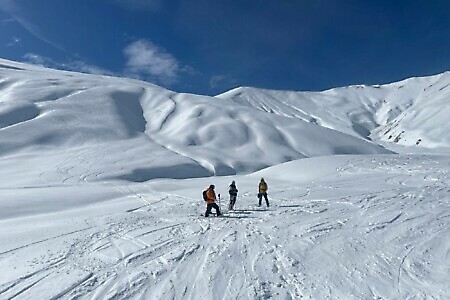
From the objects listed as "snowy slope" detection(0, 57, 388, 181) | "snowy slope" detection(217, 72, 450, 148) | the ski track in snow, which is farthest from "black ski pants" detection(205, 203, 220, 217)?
"snowy slope" detection(217, 72, 450, 148)

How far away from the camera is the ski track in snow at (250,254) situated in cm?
762

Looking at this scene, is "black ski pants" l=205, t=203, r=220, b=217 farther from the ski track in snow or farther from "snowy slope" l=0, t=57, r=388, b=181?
"snowy slope" l=0, t=57, r=388, b=181

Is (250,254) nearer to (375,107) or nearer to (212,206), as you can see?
(212,206)

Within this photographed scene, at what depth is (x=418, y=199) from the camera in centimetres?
1648

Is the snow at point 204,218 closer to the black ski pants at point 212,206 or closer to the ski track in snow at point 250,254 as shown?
the ski track in snow at point 250,254

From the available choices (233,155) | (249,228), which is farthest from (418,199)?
(233,155)

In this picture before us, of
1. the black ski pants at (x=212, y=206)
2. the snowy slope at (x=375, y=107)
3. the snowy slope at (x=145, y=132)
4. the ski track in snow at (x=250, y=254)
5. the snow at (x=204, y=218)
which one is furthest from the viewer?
the snowy slope at (x=375, y=107)

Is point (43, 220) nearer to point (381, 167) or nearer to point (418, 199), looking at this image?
point (418, 199)

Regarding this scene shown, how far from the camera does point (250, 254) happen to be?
961cm

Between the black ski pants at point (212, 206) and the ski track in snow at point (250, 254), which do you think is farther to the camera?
the black ski pants at point (212, 206)

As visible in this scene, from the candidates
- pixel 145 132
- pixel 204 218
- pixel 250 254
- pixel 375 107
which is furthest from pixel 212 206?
pixel 375 107

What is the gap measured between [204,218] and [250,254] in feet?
16.4

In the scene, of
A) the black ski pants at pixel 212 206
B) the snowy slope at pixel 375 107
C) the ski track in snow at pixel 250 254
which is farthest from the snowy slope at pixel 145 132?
the snowy slope at pixel 375 107

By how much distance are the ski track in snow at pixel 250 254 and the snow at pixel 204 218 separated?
0.04 metres
